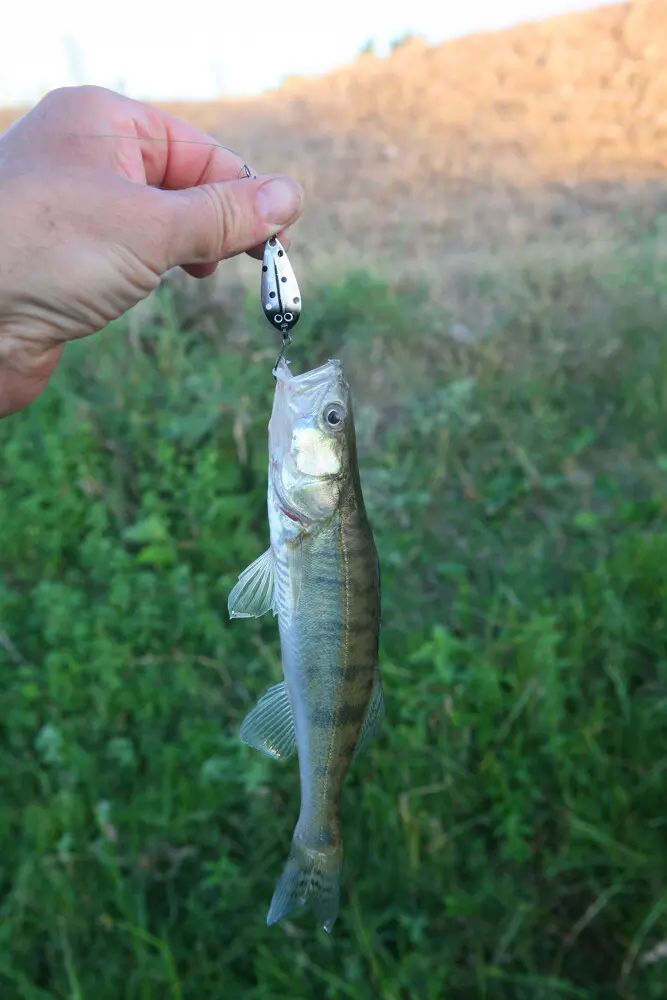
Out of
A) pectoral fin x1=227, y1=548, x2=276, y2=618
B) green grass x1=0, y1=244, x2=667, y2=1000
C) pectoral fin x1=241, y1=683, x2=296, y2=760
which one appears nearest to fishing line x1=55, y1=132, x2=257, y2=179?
pectoral fin x1=227, y1=548, x2=276, y2=618

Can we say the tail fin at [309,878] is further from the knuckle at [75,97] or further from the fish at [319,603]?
the knuckle at [75,97]

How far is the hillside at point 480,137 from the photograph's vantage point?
8227mm

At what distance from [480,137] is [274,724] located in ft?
34.7

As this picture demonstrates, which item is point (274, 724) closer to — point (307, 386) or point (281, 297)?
point (307, 386)

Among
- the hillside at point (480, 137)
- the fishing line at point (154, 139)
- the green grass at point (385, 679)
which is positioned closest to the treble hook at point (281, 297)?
the fishing line at point (154, 139)

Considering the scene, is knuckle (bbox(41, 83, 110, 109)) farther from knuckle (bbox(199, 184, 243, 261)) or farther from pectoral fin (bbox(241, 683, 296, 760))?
pectoral fin (bbox(241, 683, 296, 760))

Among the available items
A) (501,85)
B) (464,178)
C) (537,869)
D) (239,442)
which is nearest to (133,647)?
(239,442)

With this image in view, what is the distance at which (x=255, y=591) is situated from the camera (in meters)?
1.79

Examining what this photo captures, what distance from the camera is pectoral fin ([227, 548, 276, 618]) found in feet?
5.80

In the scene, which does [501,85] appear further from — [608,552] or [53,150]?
[53,150]

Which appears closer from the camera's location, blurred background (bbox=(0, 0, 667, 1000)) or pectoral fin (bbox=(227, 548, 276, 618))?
pectoral fin (bbox=(227, 548, 276, 618))

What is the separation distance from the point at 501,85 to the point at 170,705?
11431 mm

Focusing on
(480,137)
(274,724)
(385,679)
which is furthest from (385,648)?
(480,137)

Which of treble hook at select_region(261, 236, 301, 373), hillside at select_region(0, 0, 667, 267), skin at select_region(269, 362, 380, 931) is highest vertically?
hillside at select_region(0, 0, 667, 267)
